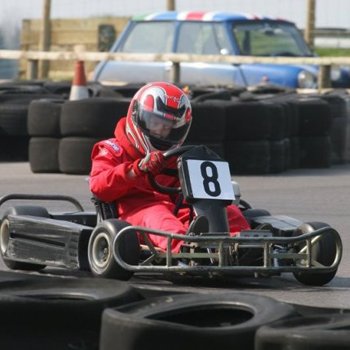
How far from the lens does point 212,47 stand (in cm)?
1772

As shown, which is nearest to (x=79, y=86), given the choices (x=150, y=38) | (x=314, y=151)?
(x=314, y=151)

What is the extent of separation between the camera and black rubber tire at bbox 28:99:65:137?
12.2 m

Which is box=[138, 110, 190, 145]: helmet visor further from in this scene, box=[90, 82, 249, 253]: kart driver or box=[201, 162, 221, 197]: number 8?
box=[201, 162, 221, 197]: number 8

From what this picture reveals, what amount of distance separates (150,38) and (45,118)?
620 centimetres

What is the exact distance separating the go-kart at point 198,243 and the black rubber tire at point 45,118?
507 centimetres

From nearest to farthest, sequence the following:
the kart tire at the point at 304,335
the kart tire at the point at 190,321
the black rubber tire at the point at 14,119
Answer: the kart tire at the point at 304,335 < the kart tire at the point at 190,321 < the black rubber tire at the point at 14,119

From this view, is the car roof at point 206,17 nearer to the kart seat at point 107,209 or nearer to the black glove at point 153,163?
the kart seat at point 107,209

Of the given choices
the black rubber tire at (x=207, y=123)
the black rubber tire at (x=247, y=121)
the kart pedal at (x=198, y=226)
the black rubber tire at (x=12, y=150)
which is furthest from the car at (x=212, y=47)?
the kart pedal at (x=198, y=226)

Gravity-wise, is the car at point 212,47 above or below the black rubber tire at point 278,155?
above

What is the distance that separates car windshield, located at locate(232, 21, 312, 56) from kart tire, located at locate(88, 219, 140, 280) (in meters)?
11.1

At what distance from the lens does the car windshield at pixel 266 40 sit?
17.7 metres

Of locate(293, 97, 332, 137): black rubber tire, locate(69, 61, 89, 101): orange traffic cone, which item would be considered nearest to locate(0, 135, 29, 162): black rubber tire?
locate(69, 61, 89, 101): orange traffic cone

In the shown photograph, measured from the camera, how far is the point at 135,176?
22.3 feet

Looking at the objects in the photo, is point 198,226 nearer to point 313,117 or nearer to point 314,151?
point 313,117
